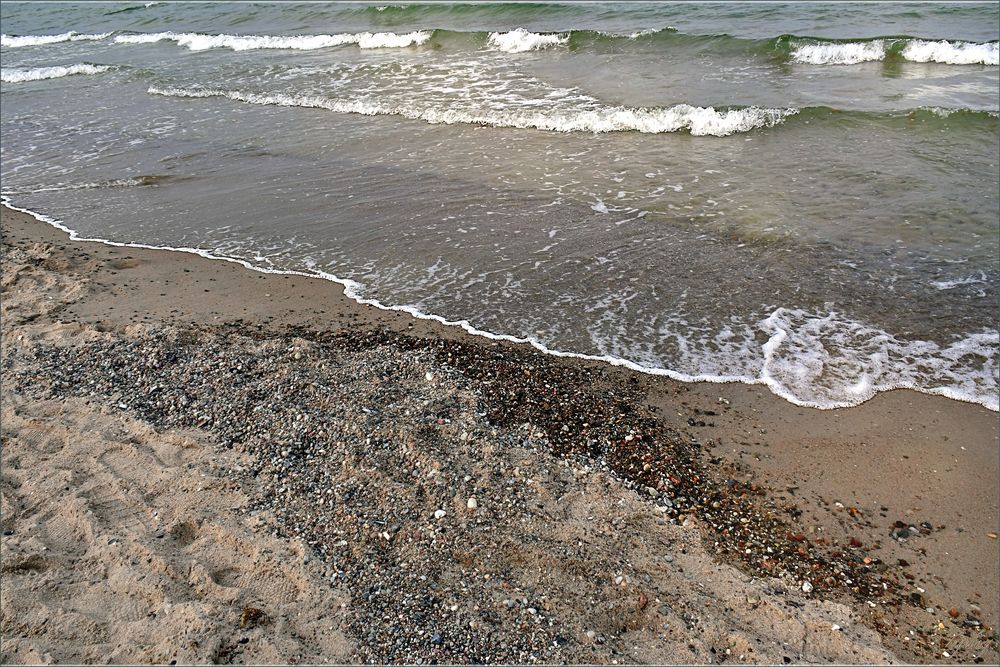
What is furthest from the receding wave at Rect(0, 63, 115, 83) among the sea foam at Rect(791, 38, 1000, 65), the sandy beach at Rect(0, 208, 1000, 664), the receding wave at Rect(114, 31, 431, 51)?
the sea foam at Rect(791, 38, 1000, 65)

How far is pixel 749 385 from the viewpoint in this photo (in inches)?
218

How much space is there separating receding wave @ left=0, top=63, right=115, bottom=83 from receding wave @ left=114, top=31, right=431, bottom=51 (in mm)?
3160

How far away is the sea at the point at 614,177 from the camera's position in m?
6.34

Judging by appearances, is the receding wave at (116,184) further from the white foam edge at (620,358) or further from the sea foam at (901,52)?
the sea foam at (901,52)

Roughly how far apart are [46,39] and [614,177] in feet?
86.6

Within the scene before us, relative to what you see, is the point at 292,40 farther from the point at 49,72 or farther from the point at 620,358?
the point at 620,358

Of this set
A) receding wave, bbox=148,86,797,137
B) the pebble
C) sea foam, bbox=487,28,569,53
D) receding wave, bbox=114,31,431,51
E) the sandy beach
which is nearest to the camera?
the sandy beach

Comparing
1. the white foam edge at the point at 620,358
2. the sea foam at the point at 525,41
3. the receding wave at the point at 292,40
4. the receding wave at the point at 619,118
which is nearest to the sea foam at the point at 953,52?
the receding wave at the point at 619,118

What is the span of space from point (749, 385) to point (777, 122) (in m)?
8.01

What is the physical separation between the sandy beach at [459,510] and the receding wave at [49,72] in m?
16.9

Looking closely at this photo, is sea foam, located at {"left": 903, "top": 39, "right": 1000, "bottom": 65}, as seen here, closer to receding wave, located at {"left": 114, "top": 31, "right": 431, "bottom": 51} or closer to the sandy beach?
receding wave, located at {"left": 114, "top": 31, "right": 431, "bottom": 51}

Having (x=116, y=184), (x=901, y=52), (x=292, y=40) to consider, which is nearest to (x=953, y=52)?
(x=901, y=52)

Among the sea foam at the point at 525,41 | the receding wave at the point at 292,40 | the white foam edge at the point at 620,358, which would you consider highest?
the receding wave at the point at 292,40

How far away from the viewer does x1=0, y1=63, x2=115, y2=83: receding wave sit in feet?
62.8
